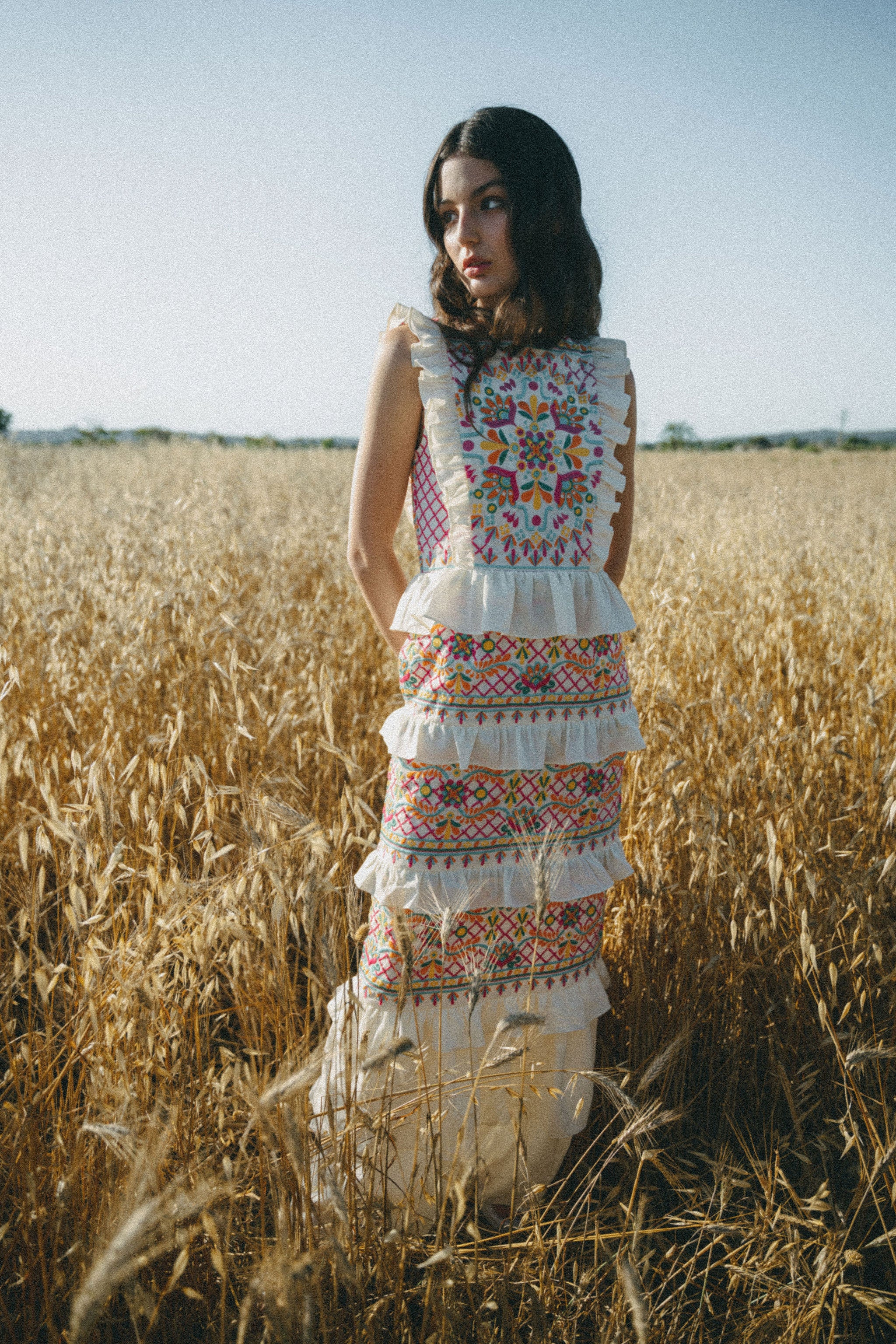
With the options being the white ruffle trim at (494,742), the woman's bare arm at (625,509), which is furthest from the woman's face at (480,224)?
the white ruffle trim at (494,742)

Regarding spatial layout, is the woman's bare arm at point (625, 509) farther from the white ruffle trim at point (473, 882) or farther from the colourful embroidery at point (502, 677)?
the white ruffle trim at point (473, 882)

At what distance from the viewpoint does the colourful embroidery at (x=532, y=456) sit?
4.12ft

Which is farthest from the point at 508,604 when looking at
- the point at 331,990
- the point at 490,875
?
the point at 331,990

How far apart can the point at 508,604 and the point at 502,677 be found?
0.38ft

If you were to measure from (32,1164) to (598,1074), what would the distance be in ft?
2.21

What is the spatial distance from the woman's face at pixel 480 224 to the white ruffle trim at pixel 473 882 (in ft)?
3.03

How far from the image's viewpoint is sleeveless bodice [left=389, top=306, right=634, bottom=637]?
4.08ft

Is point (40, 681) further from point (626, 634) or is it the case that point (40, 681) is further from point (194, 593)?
point (626, 634)

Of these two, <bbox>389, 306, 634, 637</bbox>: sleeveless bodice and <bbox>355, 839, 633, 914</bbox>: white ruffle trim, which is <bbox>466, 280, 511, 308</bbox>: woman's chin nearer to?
<bbox>389, 306, 634, 637</bbox>: sleeveless bodice

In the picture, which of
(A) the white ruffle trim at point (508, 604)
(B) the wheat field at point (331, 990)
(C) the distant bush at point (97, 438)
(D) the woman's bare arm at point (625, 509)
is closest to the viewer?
(B) the wheat field at point (331, 990)

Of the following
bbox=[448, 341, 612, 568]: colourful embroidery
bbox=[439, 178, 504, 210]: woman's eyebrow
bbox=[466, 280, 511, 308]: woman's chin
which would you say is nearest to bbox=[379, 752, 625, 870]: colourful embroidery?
bbox=[448, 341, 612, 568]: colourful embroidery

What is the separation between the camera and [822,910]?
1661 millimetres

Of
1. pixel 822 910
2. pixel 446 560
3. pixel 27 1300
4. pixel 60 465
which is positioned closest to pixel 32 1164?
pixel 27 1300

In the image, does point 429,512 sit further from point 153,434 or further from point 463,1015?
point 153,434
